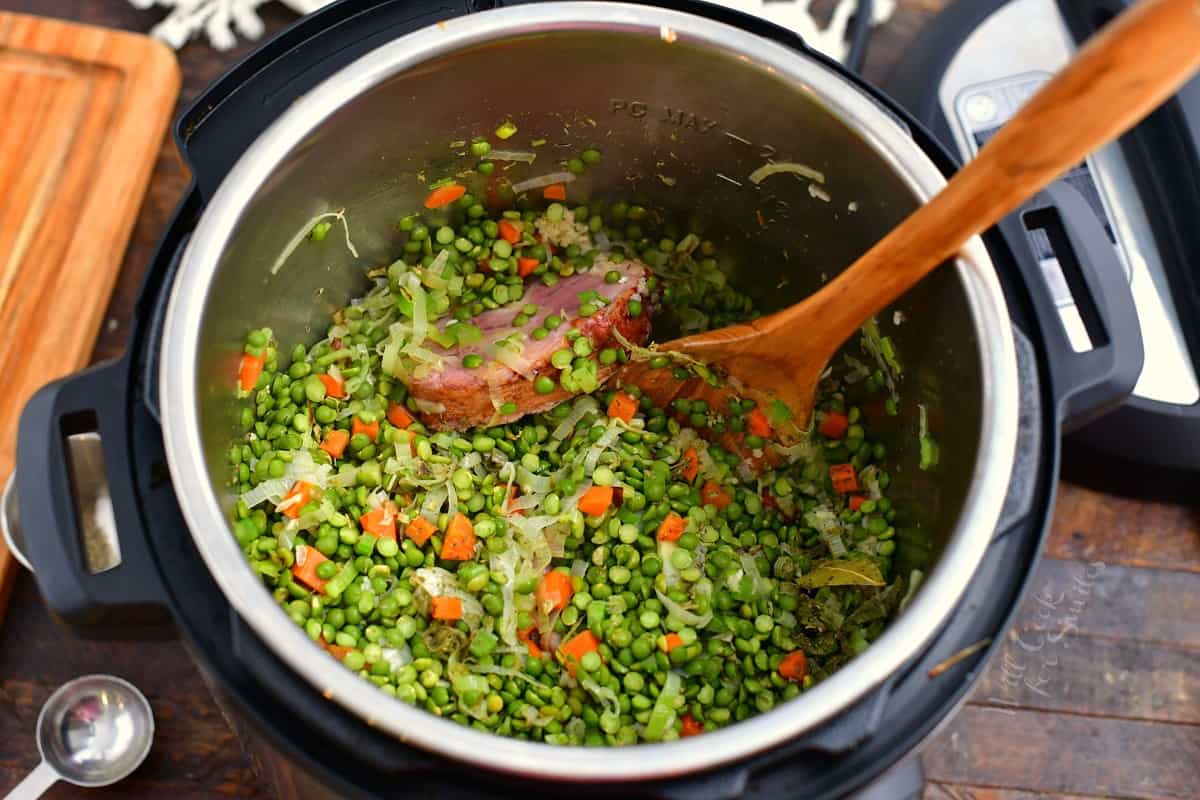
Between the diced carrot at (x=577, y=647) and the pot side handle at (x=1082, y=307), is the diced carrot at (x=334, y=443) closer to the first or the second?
the diced carrot at (x=577, y=647)

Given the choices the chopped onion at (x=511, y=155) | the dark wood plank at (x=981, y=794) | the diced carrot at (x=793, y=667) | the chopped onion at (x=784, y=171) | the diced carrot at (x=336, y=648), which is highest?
the chopped onion at (x=784, y=171)

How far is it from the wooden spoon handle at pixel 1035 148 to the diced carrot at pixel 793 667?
0.44 m

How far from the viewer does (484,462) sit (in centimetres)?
163

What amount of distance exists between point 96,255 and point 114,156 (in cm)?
20

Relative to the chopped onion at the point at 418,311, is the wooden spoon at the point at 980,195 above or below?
above

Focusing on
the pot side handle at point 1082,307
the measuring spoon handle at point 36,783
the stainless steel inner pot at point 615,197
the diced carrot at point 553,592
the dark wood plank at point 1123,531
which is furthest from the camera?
the dark wood plank at point 1123,531

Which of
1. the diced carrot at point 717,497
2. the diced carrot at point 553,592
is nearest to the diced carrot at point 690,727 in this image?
the diced carrot at point 553,592

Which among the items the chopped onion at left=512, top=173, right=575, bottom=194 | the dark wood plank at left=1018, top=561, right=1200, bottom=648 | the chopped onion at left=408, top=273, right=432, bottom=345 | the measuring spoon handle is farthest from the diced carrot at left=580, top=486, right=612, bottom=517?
the measuring spoon handle

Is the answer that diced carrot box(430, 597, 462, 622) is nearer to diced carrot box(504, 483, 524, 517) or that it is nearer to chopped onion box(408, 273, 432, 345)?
diced carrot box(504, 483, 524, 517)

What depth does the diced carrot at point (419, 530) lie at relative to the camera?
4.99 ft

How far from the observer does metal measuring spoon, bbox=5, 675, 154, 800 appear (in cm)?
162

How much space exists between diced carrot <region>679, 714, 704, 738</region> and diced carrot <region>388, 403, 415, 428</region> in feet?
2.04

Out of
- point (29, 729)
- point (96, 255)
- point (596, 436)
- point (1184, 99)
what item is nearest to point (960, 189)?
point (596, 436)

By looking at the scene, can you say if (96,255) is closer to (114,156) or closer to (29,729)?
(114,156)
